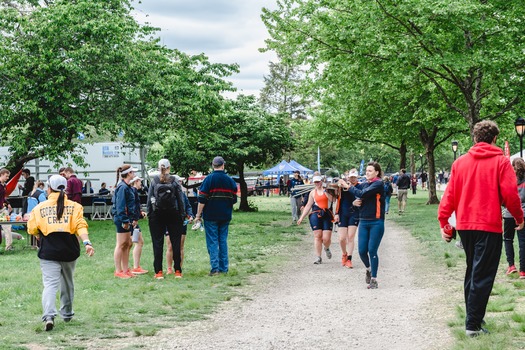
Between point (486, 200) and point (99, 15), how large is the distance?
60.2 feet

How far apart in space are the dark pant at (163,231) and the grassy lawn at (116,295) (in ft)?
1.02

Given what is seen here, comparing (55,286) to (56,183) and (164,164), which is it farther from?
(164,164)

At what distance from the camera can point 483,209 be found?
649 centimetres

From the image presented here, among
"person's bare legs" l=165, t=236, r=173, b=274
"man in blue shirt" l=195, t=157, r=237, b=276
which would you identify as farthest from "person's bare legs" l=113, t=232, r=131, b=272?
"man in blue shirt" l=195, t=157, r=237, b=276

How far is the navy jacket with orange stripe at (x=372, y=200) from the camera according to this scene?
10430 mm

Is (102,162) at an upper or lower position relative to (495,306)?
upper

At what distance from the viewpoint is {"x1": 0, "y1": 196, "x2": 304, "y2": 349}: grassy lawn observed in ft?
24.1

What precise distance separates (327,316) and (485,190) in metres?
2.45

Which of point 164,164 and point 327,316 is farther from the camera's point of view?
point 164,164

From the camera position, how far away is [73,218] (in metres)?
7.70

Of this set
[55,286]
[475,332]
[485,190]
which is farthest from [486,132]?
[55,286]

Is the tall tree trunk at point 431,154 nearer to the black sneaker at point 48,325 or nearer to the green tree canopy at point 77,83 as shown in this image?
the green tree canopy at point 77,83

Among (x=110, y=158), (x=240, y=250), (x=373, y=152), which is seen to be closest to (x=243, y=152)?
(x=110, y=158)

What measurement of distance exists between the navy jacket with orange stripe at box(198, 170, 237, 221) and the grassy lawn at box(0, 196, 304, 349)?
3.30 ft
